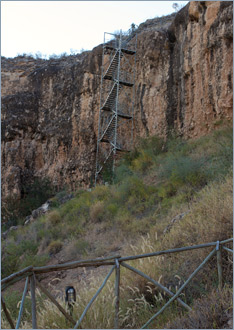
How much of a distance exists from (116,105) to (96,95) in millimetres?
2303

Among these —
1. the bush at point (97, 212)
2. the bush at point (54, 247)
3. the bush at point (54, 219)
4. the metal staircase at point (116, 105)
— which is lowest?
the bush at point (54, 247)

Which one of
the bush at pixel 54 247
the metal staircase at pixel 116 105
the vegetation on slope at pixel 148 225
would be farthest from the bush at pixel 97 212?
the metal staircase at pixel 116 105

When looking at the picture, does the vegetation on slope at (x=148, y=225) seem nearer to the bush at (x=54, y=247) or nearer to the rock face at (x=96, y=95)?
the bush at (x=54, y=247)

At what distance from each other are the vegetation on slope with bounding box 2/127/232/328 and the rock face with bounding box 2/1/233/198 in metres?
1.45

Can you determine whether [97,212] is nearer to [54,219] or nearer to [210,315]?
[54,219]

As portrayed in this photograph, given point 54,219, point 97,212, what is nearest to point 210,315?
point 97,212

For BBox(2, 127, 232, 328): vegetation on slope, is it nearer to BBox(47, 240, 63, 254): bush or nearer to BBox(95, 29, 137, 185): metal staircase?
BBox(47, 240, 63, 254): bush

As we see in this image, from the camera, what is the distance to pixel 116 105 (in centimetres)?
1905

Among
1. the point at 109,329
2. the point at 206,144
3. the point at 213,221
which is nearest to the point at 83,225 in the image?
the point at 206,144

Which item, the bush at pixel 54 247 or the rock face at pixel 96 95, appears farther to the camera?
the rock face at pixel 96 95

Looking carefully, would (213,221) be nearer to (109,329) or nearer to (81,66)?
(109,329)

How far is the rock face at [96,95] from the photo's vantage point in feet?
52.1

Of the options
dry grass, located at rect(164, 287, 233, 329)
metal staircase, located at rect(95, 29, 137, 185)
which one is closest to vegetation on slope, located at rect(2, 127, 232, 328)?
dry grass, located at rect(164, 287, 233, 329)

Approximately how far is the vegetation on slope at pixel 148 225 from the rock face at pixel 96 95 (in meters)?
1.45
